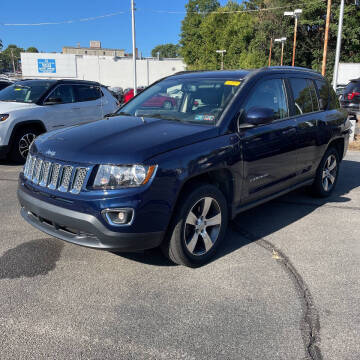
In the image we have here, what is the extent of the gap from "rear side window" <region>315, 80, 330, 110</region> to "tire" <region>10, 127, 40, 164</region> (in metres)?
5.49

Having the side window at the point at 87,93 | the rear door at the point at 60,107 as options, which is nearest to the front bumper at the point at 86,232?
the rear door at the point at 60,107

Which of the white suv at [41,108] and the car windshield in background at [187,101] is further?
the white suv at [41,108]

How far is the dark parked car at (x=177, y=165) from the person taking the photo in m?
2.95

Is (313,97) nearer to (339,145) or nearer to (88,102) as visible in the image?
(339,145)

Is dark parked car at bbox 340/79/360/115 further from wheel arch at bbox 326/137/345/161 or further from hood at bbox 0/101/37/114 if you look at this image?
hood at bbox 0/101/37/114

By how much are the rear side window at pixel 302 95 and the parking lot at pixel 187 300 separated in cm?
154

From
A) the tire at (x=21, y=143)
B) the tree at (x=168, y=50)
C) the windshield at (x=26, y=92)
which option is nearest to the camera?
the tire at (x=21, y=143)

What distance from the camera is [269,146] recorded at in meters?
4.08

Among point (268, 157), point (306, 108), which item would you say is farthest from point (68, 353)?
point (306, 108)

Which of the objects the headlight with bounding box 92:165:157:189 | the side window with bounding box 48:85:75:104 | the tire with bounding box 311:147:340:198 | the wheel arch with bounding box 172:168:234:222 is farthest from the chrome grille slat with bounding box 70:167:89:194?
the side window with bounding box 48:85:75:104

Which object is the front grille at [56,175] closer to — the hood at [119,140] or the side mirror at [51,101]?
the hood at [119,140]

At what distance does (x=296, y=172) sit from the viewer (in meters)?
4.73

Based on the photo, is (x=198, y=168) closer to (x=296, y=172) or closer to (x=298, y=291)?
(x=298, y=291)

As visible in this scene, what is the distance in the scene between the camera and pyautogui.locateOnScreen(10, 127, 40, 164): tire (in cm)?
753
